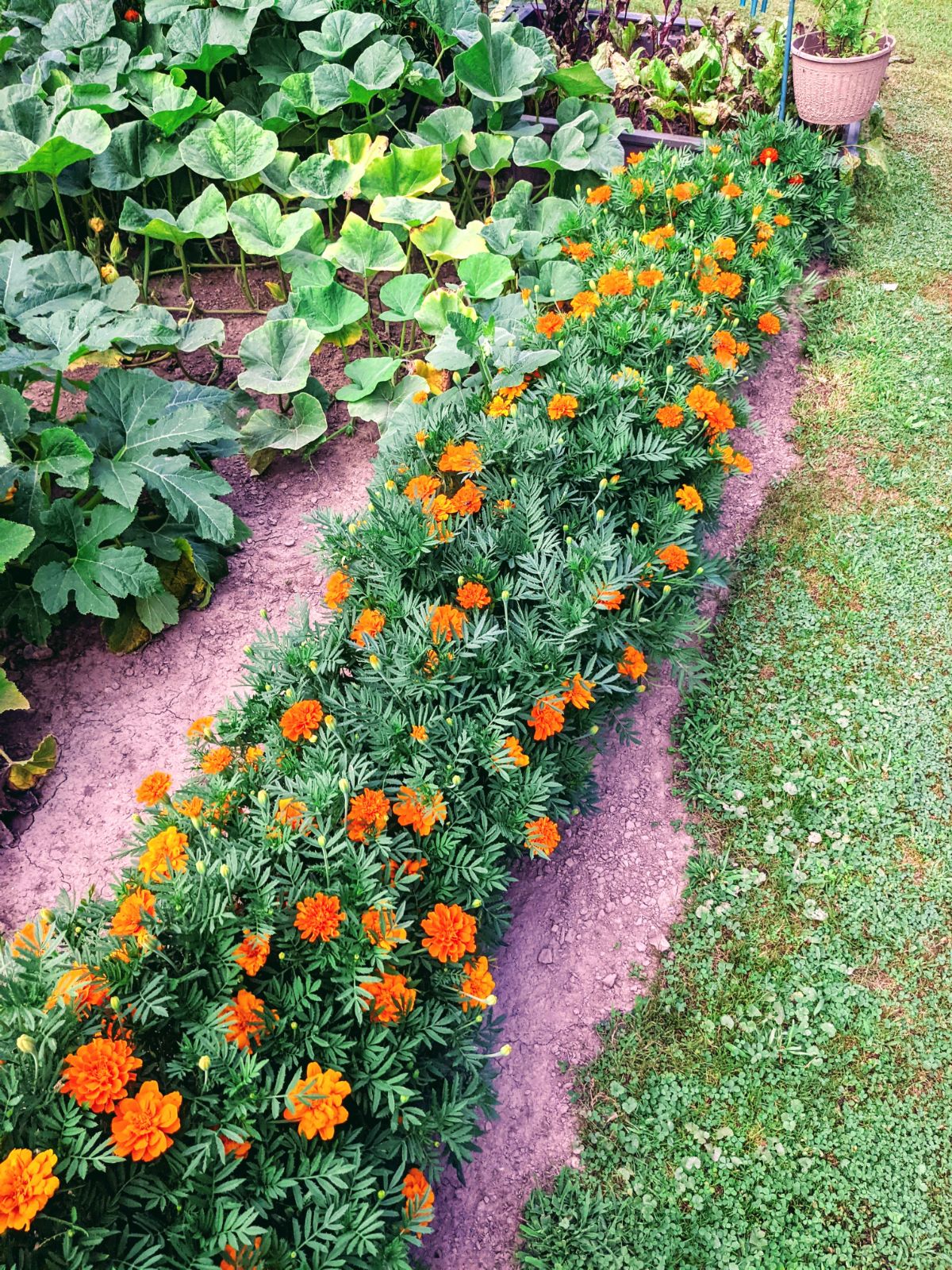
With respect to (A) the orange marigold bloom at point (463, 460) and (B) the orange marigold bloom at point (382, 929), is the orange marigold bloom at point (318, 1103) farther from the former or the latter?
(A) the orange marigold bloom at point (463, 460)

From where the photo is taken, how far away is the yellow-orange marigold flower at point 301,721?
65.9 inches

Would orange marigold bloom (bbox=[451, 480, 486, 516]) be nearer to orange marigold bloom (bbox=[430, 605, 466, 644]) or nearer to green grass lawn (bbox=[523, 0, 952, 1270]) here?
orange marigold bloom (bbox=[430, 605, 466, 644])

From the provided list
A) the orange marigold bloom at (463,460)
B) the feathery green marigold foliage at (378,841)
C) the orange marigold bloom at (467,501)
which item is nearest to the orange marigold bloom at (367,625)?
the feathery green marigold foliage at (378,841)

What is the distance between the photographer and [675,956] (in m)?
2.07

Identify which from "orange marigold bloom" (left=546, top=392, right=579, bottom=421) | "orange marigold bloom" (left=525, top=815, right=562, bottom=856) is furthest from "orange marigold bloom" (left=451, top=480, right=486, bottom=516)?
"orange marigold bloom" (left=525, top=815, right=562, bottom=856)

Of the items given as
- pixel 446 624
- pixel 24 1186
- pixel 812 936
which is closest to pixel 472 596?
pixel 446 624

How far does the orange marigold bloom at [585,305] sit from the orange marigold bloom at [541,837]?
1564 mm

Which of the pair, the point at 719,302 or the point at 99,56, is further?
the point at 99,56

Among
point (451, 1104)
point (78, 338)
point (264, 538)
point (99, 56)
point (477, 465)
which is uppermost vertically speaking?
point (99, 56)

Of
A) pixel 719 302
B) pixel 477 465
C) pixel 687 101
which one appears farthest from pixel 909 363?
pixel 477 465

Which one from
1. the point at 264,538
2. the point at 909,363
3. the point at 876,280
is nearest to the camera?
the point at 264,538

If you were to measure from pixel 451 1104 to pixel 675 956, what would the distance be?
0.75m

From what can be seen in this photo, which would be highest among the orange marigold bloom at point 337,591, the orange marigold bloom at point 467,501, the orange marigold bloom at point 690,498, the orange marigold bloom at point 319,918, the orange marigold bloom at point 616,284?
the orange marigold bloom at point 616,284

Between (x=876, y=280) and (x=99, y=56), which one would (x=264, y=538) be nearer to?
(x=99, y=56)
